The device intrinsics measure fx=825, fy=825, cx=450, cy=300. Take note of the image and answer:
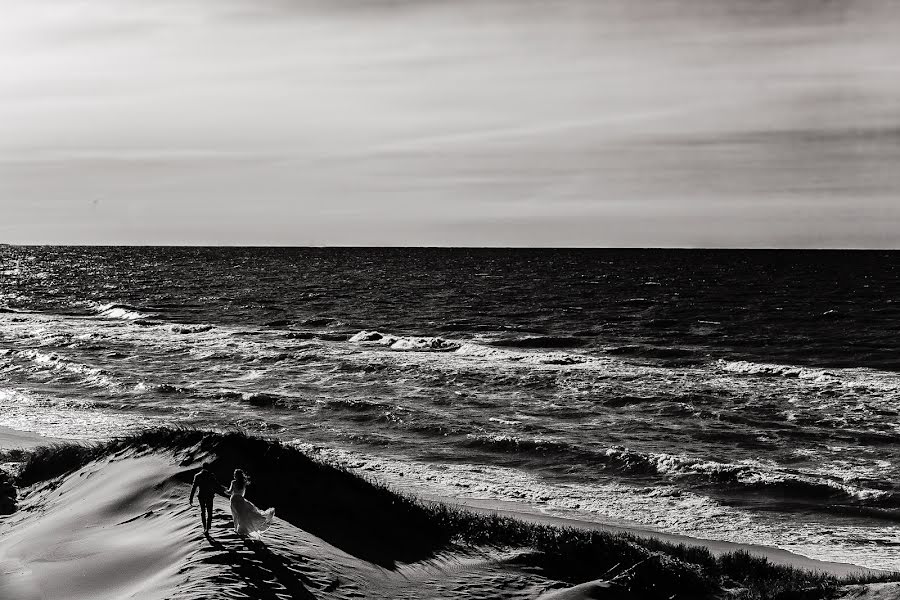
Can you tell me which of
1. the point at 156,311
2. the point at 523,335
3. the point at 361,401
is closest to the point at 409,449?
the point at 361,401

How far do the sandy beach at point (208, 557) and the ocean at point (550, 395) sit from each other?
15.3 feet

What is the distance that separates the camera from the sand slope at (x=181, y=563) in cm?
1198

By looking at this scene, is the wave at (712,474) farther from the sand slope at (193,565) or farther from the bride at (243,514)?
the bride at (243,514)

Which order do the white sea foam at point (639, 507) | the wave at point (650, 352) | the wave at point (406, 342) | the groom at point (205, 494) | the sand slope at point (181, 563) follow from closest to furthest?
1. the sand slope at point (181, 563)
2. the groom at point (205, 494)
3. the white sea foam at point (639, 507)
4. the wave at point (650, 352)
5. the wave at point (406, 342)

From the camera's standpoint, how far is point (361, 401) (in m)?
33.1

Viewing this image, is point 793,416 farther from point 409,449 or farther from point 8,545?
point 8,545

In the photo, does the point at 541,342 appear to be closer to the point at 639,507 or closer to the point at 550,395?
the point at 550,395

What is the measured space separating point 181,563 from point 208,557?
400 millimetres

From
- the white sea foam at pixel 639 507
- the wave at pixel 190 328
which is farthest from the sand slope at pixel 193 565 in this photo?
the wave at pixel 190 328

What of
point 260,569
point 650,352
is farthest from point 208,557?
point 650,352

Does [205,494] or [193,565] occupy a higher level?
[205,494]

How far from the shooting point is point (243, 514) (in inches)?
506

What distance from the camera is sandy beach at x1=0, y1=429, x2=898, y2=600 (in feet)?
40.0

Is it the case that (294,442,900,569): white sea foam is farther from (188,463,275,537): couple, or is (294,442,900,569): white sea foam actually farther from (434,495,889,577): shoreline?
(188,463,275,537): couple
